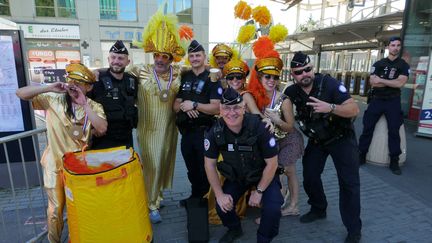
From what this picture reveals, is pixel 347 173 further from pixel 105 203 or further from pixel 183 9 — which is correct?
pixel 183 9

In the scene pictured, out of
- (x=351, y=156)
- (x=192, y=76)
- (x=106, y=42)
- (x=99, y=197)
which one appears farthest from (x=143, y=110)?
(x=106, y=42)

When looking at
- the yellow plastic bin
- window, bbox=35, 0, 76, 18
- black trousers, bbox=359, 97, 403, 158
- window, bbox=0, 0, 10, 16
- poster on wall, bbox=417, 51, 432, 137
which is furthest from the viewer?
window, bbox=35, 0, 76, 18

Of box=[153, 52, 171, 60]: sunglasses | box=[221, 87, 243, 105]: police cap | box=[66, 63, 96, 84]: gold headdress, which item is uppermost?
box=[153, 52, 171, 60]: sunglasses

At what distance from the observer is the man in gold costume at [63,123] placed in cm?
241

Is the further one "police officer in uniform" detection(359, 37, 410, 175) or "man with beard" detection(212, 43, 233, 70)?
"police officer in uniform" detection(359, 37, 410, 175)

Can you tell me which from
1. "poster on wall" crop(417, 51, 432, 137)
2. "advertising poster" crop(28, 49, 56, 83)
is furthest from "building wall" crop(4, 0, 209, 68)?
"poster on wall" crop(417, 51, 432, 137)

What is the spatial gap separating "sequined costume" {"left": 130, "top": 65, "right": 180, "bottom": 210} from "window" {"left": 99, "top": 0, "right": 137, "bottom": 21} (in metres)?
15.4

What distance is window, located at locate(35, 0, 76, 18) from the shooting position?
51.9ft

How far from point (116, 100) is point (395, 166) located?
4298 mm

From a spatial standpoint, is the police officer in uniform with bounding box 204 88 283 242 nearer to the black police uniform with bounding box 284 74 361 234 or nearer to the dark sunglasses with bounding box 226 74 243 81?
the black police uniform with bounding box 284 74 361 234

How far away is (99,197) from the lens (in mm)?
2168

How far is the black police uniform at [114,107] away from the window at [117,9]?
15.6 m

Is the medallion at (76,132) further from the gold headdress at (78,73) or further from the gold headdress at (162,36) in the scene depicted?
the gold headdress at (162,36)

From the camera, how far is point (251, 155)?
102 inches
